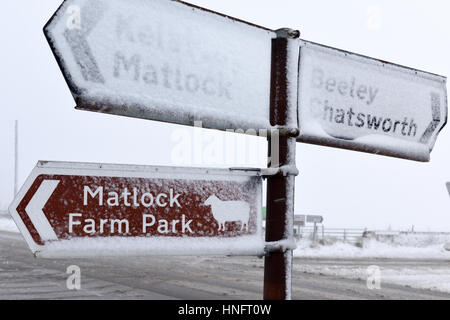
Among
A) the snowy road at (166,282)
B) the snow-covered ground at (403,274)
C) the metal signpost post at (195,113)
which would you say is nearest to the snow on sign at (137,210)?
the metal signpost post at (195,113)

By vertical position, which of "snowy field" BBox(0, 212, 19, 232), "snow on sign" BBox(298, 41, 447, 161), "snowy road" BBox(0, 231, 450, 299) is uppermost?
"snow on sign" BBox(298, 41, 447, 161)

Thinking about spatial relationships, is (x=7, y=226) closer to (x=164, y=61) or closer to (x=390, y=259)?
(x=390, y=259)

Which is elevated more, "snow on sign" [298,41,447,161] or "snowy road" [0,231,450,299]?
"snow on sign" [298,41,447,161]

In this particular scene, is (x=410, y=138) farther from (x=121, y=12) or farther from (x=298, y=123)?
(x=121, y=12)

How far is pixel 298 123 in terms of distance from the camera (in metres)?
2.00

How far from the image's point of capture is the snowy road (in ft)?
29.7

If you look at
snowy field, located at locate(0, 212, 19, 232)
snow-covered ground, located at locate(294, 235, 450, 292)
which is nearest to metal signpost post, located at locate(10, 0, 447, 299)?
snow-covered ground, located at locate(294, 235, 450, 292)

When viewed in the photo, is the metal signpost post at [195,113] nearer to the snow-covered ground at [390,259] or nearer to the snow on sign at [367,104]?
the snow on sign at [367,104]

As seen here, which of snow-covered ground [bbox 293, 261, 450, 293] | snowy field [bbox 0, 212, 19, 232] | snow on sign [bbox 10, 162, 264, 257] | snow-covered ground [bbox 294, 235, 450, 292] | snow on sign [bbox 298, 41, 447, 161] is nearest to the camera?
snow on sign [bbox 10, 162, 264, 257]

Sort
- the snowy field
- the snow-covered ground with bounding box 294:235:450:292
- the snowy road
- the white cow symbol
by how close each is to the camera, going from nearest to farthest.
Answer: the white cow symbol, the snowy road, the snow-covered ground with bounding box 294:235:450:292, the snowy field

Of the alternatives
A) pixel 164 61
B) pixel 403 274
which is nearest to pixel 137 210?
pixel 164 61

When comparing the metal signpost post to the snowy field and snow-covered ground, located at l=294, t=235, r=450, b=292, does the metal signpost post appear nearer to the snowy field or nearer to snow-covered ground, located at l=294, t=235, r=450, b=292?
snow-covered ground, located at l=294, t=235, r=450, b=292

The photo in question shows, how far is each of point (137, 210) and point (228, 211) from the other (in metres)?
0.33

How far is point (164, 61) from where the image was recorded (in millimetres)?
1765
